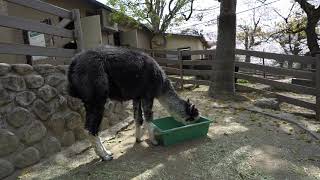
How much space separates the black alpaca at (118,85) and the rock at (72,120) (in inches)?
20.9

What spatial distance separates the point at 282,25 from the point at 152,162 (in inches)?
1289

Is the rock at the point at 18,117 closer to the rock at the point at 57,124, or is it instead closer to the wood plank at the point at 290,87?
the rock at the point at 57,124

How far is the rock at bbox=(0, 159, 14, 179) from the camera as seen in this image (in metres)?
3.90

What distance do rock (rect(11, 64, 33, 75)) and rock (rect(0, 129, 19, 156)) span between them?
838 mm

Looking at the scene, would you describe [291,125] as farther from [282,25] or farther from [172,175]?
[282,25]

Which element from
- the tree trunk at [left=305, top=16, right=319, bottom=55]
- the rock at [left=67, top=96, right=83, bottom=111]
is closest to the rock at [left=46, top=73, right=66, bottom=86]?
the rock at [left=67, top=96, right=83, bottom=111]

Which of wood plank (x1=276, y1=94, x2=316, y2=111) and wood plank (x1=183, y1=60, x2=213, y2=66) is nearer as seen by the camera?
wood plank (x1=276, y1=94, x2=316, y2=111)

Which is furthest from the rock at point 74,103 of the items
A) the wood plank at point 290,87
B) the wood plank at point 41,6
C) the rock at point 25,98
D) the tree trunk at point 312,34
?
the tree trunk at point 312,34

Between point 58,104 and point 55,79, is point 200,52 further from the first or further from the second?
point 58,104

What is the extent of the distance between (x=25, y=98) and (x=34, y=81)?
303mm

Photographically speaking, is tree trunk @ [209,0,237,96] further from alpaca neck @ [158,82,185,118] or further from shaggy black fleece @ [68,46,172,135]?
shaggy black fleece @ [68,46,172,135]

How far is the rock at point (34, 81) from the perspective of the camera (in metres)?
4.56

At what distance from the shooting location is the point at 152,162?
14.7 feet

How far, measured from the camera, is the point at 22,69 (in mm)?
4484
